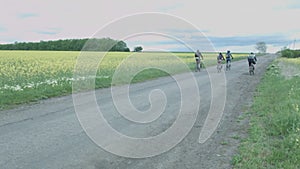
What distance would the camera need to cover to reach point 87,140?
584 centimetres

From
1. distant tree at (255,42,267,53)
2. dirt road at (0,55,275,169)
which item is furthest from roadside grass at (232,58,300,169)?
distant tree at (255,42,267,53)

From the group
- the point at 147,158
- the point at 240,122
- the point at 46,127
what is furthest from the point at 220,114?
the point at 46,127

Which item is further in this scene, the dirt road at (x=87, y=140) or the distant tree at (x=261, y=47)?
the distant tree at (x=261, y=47)

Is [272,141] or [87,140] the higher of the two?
[87,140]

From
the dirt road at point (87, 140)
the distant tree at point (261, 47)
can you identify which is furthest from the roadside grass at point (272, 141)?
the distant tree at point (261, 47)

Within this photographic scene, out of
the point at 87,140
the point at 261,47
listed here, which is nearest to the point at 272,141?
the point at 87,140

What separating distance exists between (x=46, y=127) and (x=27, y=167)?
2.39 metres

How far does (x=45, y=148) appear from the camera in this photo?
525 centimetres

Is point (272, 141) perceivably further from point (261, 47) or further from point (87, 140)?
point (261, 47)

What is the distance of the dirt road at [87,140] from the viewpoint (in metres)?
4.68

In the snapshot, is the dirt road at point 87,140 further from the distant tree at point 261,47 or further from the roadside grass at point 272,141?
the distant tree at point 261,47

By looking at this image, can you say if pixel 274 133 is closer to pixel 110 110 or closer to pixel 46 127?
pixel 110 110

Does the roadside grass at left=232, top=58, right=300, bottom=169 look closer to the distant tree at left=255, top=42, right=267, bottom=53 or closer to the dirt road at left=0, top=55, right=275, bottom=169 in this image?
the dirt road at left=0, top=55, right=275, bottom=169

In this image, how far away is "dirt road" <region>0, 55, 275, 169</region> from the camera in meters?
4.68
